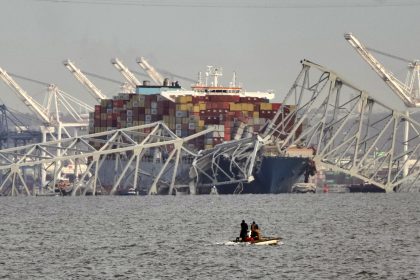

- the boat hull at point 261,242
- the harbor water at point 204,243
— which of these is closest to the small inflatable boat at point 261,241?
the boat hull at point 261,242

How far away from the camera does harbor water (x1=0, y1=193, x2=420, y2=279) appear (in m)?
91.1

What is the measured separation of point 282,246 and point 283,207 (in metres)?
65.9

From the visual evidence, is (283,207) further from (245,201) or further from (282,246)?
(282,246)

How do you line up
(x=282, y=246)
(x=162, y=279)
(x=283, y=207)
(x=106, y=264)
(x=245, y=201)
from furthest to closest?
1. (x=245, y=201)
2. (x=283, y=207)
3. (x=282, y=246)
4. (x=106, y=264)
5. (x=162, y=279)

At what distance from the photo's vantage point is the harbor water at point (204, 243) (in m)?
91.1

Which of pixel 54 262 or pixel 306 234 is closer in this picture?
pixel 54 262

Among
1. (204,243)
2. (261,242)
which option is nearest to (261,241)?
(261,242)

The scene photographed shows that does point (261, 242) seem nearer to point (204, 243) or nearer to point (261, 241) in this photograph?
point (261, 241)

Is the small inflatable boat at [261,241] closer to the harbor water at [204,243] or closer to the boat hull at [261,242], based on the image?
the boat hull at [261,242]

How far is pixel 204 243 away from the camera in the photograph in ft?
362

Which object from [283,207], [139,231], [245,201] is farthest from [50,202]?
[139,231]

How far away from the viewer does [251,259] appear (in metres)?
97.4

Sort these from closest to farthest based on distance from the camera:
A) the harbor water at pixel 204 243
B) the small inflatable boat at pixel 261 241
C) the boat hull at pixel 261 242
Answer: the harbor water at pixel 204 243 < the small inflatable boat at pixel 261 241 < the boat hull at pixel 261 242

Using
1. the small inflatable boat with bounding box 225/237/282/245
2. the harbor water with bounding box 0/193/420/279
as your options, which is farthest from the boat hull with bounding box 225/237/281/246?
the harbor water with bounding box 0/193/420/279
